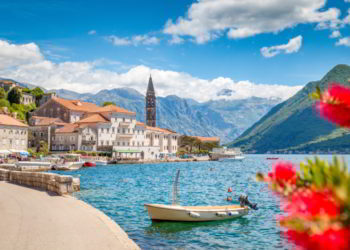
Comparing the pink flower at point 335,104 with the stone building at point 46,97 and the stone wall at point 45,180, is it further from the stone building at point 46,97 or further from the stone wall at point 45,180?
the stone building at point 46,97

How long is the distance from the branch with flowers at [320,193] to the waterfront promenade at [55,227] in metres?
9.86

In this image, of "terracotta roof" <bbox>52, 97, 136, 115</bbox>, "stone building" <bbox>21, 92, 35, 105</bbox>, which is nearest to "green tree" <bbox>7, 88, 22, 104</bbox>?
"stone building" <bbox>21, 92, 35, 105</bbox>

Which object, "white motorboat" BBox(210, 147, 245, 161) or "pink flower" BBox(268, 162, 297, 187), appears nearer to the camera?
"pink flower" BBox(268, 162, 297, 187)

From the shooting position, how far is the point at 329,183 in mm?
2461

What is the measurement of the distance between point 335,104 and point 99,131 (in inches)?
4829

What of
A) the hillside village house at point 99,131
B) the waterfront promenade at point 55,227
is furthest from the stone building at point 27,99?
the waterfront promenade at point 55,227

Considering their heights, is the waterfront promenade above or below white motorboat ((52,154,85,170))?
above

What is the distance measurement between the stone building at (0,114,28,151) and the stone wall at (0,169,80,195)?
71.4 meters

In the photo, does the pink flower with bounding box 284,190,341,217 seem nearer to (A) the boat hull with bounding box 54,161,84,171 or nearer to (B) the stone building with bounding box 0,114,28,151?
(A) the boat hull with bounding box 54,161,84,171

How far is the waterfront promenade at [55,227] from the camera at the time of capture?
11.8 meters

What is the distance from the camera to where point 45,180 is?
2766cm

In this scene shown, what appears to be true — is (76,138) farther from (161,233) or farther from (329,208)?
(329,208)

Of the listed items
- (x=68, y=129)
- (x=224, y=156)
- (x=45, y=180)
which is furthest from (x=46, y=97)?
(x=45, y=180)

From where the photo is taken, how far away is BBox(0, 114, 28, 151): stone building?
330 ft
